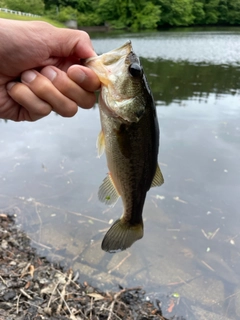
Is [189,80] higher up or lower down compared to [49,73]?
lower down

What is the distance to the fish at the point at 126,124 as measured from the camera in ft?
6.08

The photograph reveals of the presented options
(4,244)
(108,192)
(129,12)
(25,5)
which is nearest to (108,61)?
(108,192)

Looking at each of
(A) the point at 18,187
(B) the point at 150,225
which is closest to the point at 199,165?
(B) the point at 150,225

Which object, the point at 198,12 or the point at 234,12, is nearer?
the point at 198,12

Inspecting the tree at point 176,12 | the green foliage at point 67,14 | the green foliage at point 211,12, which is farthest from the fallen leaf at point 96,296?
the green foliage at point 211,12

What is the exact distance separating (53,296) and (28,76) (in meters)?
2.48

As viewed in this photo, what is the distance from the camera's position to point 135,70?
5.91 ft

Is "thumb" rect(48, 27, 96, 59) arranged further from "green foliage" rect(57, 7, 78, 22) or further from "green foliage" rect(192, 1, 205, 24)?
"green foliage" rect(192, 1, 205, 24)

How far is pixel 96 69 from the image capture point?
195 cm

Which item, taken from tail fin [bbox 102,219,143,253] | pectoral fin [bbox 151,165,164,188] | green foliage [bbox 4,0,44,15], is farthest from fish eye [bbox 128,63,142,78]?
green foliage [bbox 4,0,44,15]

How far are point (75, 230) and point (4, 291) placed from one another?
5.56 feet

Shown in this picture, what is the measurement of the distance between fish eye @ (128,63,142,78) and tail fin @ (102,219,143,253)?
1075 mm

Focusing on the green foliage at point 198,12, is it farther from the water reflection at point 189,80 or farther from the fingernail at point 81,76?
the fingernail at point 81,76

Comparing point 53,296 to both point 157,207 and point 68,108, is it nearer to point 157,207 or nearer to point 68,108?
point 68,108
